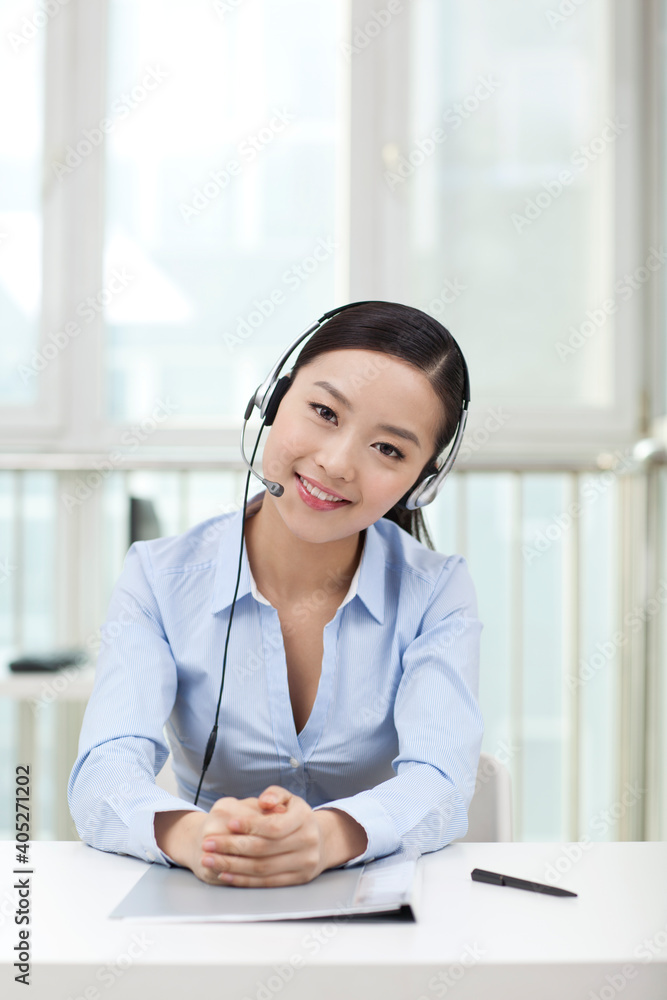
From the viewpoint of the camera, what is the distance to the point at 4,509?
2340 mm

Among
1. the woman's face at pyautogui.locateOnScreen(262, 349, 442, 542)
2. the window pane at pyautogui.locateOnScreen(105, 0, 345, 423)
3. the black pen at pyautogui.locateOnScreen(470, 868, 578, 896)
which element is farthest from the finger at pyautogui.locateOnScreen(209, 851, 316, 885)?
the window pane at pyautogui.locateOnScreen(105, 0, 345, 423)

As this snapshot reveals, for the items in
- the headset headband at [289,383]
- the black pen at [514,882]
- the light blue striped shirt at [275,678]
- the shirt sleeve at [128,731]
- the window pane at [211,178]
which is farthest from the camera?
the window pane at [211,178]

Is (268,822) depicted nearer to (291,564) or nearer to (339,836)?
(339,836)

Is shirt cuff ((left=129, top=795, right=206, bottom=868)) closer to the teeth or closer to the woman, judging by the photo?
the woman

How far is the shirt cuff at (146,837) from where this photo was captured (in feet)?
2.51

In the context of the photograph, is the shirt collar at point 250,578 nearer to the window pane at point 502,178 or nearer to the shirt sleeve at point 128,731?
the shirt sleeve at point 128,731

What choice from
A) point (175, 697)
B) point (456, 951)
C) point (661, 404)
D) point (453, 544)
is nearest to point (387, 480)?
point (175, 697)

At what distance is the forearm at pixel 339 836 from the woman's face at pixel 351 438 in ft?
1.16

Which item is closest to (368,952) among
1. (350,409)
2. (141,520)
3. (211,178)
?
(350,409)

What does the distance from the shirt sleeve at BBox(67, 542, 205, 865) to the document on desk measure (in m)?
0.06

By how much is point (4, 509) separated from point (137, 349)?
0.56 m

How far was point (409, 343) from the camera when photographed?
3.34 feet

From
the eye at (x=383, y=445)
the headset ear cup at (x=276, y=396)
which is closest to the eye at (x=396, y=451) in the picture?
the eye at (x=383, y=445)

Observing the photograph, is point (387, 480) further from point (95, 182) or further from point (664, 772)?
Answer: point (95, 182)
